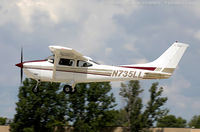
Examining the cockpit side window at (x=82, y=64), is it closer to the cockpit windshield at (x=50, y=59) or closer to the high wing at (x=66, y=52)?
the high wing at (x=66, y=52)

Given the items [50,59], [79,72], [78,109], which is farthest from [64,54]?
[78,109]

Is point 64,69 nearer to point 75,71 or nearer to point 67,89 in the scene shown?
point 75,71

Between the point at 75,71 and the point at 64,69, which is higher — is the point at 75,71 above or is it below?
below

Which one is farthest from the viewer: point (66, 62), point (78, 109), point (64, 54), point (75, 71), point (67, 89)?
point (78, 109)

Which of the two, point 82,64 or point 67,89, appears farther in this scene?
point 67,89

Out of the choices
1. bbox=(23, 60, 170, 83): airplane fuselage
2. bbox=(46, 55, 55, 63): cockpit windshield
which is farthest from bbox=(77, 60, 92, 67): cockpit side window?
bbox=(46, 55, 55, 63): cockpit windshield

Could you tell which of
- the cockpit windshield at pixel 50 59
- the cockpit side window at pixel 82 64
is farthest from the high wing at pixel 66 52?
the cockpit windshield at pixel 50 59

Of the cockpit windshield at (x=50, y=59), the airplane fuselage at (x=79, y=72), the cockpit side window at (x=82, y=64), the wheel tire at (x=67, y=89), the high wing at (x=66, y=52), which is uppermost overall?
the high wing at (x=66, y=52)

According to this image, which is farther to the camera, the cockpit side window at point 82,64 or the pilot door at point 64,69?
the cockpit side window at point 82,64

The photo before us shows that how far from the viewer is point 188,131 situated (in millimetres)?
43750

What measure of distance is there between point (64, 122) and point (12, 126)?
282 inches

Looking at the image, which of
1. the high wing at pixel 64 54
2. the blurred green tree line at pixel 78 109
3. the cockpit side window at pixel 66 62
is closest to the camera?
the high wing at pixel 64 54

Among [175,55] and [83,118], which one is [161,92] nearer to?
[83,118]

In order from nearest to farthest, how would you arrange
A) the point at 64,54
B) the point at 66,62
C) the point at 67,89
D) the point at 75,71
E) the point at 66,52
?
the point at 66,52, the point at 64,54, the point at 66,62, the point at 75,71, the point at 67,89
